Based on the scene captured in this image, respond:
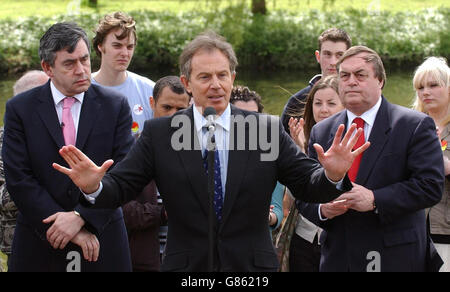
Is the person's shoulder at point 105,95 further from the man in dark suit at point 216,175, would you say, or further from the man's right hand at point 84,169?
the man's right hand at point 84,169

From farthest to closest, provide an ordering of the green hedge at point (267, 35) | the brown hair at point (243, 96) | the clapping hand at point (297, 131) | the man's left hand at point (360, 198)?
the green hedge at point (267, 35) → the brown hair at point (243, 96) → the clapping hand at point (297, 131) → the man's left hand at point (360, 198)

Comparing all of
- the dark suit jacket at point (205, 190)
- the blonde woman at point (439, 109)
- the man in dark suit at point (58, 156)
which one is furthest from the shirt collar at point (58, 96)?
the blonde woman at point (439, 109)

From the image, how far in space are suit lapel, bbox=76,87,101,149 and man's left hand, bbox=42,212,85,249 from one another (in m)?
0.38

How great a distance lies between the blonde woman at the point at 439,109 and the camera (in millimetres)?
4426

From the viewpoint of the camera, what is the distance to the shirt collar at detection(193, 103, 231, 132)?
3.24 meters

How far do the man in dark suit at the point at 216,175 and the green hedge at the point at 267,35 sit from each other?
10340 mm

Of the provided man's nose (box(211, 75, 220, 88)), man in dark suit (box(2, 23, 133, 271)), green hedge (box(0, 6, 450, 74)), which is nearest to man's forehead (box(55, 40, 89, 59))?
man in dark suit (box(2, 23, 133, 271))

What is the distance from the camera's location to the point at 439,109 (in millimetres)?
4676

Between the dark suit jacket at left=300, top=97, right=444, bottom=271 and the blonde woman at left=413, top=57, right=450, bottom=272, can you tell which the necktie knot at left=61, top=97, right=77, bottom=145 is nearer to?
the dark suit jacket at left=300, top=97, right=444, bottom=271

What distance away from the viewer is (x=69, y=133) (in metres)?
3.78

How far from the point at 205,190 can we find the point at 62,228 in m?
0.91

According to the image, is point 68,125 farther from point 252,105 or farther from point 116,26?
point 116,26

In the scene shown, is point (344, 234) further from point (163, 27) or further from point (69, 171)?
point (163, 27)
